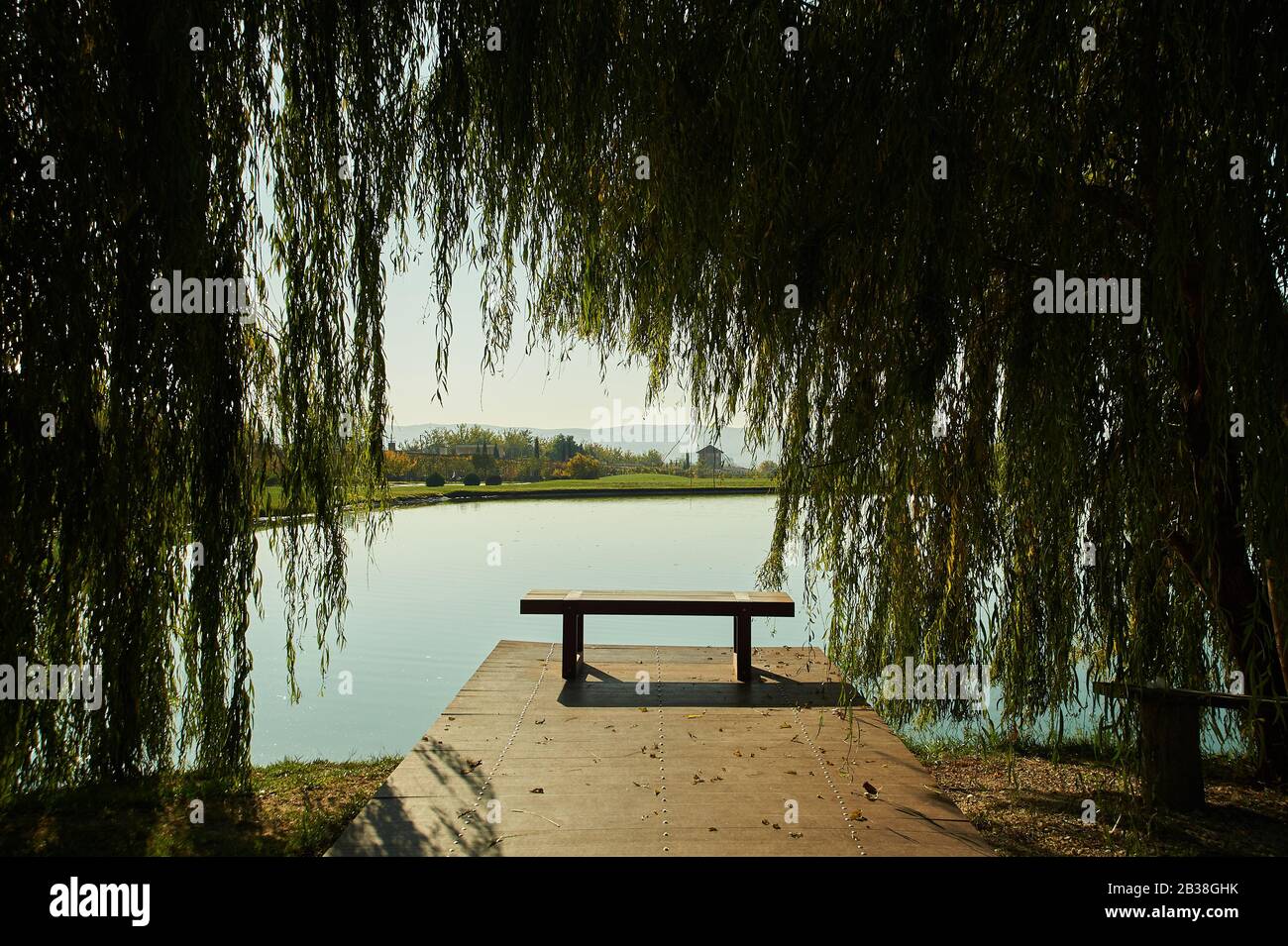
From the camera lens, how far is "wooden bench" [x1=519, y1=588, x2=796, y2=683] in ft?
14.8

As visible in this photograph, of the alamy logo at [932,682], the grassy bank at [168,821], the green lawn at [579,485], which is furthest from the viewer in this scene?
the green lawn at [579,485]

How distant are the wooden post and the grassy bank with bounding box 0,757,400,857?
3425mm

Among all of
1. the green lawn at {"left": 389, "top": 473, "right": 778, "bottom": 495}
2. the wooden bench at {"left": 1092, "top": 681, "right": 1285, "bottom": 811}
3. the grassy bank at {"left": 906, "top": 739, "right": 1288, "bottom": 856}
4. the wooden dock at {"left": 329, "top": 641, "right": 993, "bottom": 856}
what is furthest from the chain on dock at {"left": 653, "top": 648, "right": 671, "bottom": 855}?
the green lawn at {"left": 389, "top": 473, "right": 778, "bottom": 495}

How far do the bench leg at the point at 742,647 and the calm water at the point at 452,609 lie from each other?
9.1 inches

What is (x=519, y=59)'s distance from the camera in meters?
2.41

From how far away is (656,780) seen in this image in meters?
3.13

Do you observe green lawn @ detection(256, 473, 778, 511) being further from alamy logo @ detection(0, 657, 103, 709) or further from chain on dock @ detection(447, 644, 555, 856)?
alamy logo @ detection(0, 657, 103, 709)

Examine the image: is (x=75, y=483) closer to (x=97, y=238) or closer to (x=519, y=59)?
(x=97, y=238)

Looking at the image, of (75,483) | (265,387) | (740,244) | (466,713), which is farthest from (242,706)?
(740,244)

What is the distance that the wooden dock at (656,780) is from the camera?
258cm

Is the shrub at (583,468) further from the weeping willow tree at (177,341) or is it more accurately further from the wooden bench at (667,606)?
the weeping willow tree at (177,341)

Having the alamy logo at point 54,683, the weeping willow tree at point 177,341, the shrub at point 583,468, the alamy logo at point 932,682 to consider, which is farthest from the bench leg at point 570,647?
the shrub at point 583,468

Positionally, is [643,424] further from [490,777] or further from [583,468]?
[583,468]
